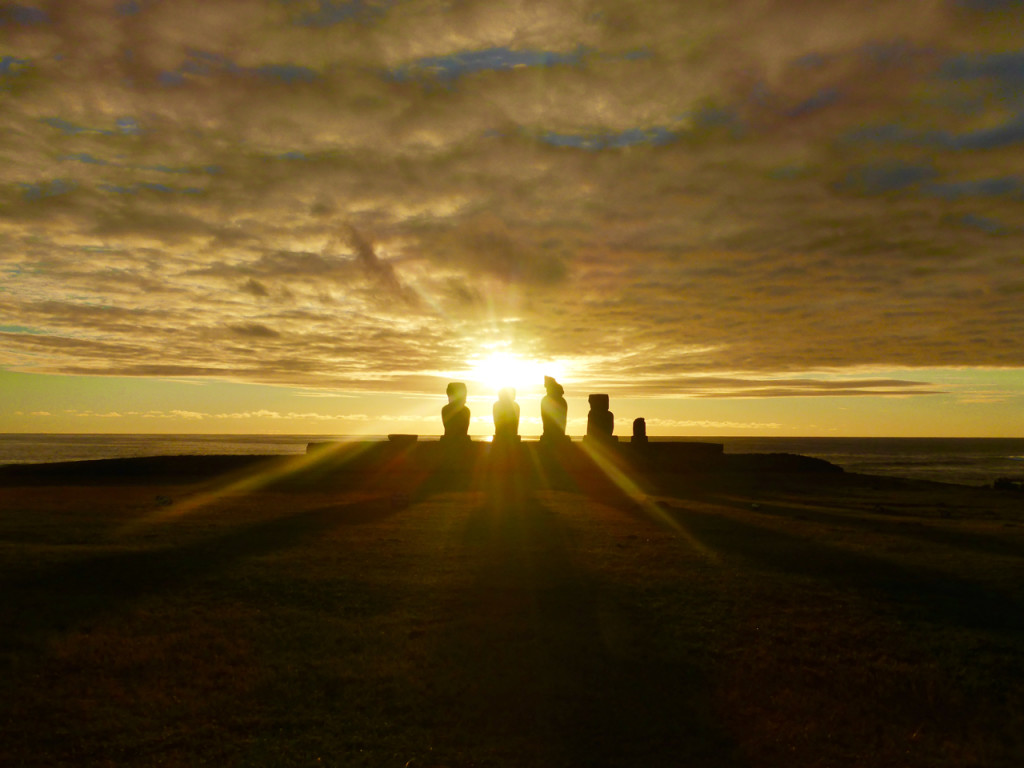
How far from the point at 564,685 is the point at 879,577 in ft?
27.0

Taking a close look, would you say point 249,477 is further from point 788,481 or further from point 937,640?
point 937,640

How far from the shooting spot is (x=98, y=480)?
1452 inches

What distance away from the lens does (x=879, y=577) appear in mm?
13453

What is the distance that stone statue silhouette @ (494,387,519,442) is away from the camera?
160 ft

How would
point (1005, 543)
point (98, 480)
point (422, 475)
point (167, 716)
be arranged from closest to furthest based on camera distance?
point (167, 716)
point (1005, 543)
point (98, 480)
point (422, 475)

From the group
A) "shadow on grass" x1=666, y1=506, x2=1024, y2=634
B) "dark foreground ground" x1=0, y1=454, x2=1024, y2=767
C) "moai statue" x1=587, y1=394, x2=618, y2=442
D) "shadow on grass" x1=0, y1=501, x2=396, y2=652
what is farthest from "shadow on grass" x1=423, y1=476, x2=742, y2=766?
"moai statue" x1=587, y1=394, x2=618, y2=442

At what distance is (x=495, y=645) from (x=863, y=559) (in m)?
9.73

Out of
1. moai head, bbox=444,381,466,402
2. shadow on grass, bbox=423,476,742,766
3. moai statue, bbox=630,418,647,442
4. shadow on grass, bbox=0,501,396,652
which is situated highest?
moai head, bbox=444,381,466,402

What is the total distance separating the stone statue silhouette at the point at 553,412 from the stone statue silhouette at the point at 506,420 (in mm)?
2069

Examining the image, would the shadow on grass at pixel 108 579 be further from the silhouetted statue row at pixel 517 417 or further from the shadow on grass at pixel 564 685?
the silhouetted statue row at pixel 517 417

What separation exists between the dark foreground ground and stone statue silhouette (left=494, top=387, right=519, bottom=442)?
29.2m

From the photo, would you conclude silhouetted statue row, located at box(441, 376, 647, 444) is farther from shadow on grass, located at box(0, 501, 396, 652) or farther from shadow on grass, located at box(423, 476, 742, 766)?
shadow on grass, located at box(423, 476, 742, 766)

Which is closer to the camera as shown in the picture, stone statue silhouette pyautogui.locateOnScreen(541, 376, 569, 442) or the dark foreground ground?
the dark foreground ground

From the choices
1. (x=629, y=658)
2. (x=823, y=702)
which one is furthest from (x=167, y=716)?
(x=823, y=702)
